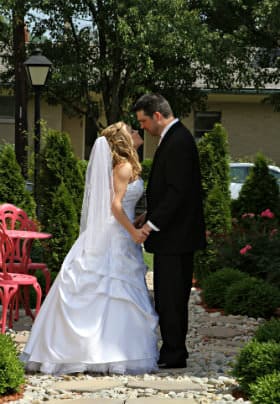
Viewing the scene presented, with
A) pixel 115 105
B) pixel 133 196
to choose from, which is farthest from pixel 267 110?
pixel 133 196

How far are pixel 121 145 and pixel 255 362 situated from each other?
7.09ft

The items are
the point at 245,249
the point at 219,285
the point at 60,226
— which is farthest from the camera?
the point at 60,226

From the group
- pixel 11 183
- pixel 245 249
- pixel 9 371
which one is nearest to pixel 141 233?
pixel 9 371

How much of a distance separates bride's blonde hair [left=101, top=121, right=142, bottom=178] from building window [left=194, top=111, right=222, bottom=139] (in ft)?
86.1

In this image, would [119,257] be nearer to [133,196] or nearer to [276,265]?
[133,196]

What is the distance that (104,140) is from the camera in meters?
7.23

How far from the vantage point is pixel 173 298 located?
23.2 ft

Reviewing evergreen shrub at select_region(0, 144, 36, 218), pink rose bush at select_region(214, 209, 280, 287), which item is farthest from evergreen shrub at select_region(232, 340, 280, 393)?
evergreen shrub at select_region(0, 144, 36, 218)

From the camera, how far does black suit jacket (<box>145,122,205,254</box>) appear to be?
6.86 metres

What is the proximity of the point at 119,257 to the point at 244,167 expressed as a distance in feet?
57.5

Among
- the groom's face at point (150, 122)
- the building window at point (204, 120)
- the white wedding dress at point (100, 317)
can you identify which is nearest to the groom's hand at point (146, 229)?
the white wedding dress at point (100, 317)

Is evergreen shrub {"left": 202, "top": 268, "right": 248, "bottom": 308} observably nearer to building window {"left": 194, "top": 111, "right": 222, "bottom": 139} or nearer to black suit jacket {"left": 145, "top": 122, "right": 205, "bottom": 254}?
black suit jacket {"left": 145, "top": 122, "right": 205, "bottom": 254}

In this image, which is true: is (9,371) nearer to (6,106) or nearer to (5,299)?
(5,299)

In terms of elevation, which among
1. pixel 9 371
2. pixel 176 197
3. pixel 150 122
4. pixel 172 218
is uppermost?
pixel 150 122
